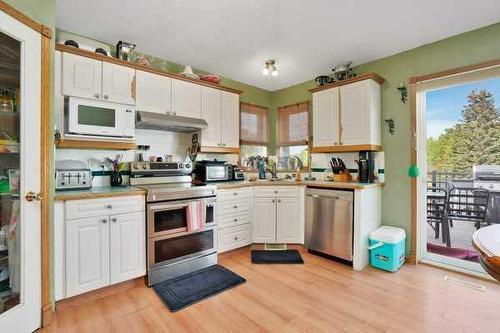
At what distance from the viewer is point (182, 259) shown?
8.38ft

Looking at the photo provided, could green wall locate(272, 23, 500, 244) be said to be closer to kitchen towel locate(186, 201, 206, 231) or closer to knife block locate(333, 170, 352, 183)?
knife block locate(333, 170, 352, 183)

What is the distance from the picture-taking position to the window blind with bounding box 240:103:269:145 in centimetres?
410

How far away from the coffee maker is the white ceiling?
1278 millimetres

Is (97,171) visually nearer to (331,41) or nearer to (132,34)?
(132,34)

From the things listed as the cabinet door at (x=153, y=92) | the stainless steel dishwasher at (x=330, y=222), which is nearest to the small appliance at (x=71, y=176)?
the cabinet door at (x=153, y=92)

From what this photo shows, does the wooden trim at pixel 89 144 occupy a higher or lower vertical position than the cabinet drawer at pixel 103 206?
higher

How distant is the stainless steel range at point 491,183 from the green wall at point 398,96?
662 mm

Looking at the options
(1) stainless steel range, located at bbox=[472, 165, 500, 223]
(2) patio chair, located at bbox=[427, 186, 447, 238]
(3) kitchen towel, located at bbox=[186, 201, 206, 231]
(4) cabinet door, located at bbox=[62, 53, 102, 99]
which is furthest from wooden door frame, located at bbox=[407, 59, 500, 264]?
(4) cabinet door, located at bbox=[62, 53, 102, 99]

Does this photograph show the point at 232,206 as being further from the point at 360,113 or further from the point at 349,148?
the point at 360,113

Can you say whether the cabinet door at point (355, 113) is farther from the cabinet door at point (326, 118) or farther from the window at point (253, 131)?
the window at point (253, 131)

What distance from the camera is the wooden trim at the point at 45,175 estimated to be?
1.73m

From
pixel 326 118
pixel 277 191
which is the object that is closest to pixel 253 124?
pixel 326 118

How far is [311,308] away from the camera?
6.56 feet

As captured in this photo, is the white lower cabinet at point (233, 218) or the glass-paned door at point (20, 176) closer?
the glass-paned door at point (20, 176)
